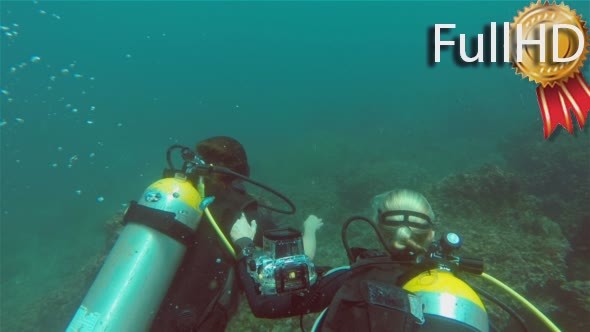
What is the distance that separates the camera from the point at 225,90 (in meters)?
108

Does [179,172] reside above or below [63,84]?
below

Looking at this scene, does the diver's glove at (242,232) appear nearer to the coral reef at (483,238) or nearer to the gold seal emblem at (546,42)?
the coral reef at (483,238)

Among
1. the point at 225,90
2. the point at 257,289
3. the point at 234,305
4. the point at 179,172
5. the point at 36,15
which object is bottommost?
the point at 234,305

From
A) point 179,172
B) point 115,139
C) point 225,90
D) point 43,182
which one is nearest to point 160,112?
point 225,90

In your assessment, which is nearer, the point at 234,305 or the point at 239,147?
the point at 234,305

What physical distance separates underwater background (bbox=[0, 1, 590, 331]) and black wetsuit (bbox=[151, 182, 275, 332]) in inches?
130

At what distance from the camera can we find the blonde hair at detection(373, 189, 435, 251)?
195cm

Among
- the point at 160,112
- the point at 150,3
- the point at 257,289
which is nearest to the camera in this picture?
the point at 257,289

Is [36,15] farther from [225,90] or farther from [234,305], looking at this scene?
[234,305]

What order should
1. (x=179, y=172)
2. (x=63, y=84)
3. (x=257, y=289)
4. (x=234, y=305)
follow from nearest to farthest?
(x=257, y=289) → (x=234, y=305) → (x=179, y=172) → (x=63, y=84)

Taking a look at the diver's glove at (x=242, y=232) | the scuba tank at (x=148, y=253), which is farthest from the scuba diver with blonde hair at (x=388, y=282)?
the scuba tank at (x=148, y=253)

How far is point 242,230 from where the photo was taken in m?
2.73

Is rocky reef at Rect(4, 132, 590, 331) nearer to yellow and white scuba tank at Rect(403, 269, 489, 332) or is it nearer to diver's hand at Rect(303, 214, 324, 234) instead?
diver's hand at Rect(303, 214, 324, 234)

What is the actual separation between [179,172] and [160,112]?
107m
